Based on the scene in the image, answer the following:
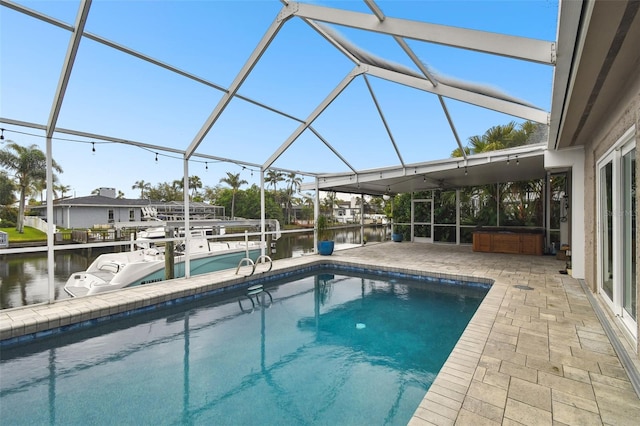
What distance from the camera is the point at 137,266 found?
6.72m

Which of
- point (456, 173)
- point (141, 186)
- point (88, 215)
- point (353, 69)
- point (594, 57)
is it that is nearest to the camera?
point (594, 57)

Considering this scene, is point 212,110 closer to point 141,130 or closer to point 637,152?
point 141,130

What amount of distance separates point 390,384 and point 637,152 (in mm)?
2959

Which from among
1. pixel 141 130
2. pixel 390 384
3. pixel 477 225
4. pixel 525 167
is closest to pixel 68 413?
pixel 390 384

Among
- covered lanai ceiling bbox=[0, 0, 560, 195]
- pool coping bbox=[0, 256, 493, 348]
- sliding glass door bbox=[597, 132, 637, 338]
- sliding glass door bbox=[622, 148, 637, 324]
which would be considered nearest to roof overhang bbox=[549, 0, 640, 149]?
covered lanai ceiling bbox=[0, 0, 560, 195]

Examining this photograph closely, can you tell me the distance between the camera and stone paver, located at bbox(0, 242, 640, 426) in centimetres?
197

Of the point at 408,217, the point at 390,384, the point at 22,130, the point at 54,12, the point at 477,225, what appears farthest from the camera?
the point at 408,217

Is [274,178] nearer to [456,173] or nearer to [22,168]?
[22,168]

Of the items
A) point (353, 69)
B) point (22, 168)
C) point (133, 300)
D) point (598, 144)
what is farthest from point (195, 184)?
point (598, 144)

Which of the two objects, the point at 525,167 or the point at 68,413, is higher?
the point at 525,167

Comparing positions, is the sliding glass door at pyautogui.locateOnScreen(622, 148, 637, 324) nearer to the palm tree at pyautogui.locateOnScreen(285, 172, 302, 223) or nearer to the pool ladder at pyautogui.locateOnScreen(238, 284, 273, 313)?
the pool ladder at pyautogui.locateOnScreen(238, 284, 273, 313)

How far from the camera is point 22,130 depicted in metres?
4.18

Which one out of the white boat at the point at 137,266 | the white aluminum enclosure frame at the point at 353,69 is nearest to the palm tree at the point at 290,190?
the white boat at the point at 137,266

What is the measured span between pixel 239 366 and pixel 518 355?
283 centimetres
